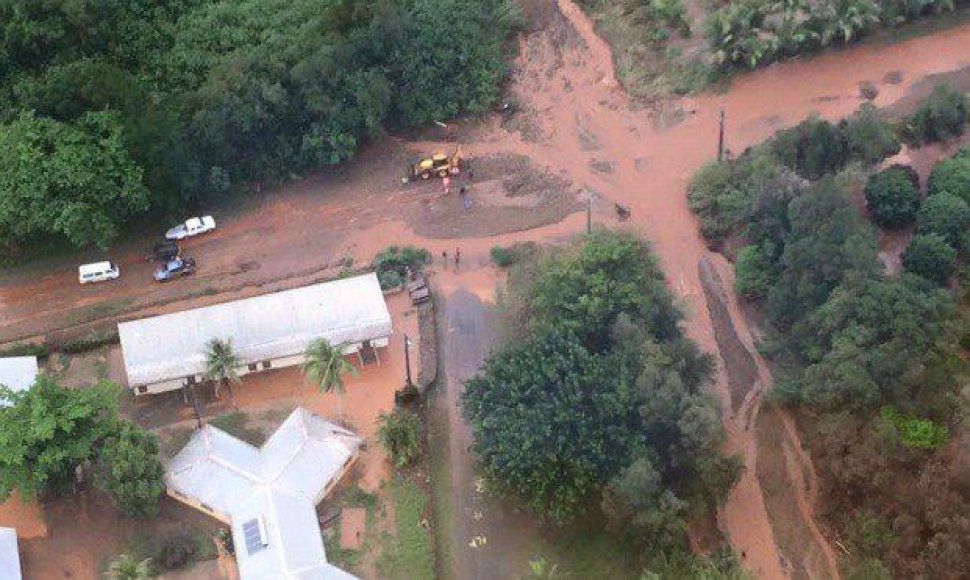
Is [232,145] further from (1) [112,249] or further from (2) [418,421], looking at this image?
(2) [418,421]

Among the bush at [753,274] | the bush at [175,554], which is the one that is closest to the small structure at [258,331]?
the bush at [175,554]

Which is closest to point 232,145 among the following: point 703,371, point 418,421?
point 418,421

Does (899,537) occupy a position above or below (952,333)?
below

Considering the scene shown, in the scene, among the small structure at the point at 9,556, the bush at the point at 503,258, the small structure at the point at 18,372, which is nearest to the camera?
the small structure at the point at 9,556

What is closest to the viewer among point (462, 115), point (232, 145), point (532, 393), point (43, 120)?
point (532, 393)

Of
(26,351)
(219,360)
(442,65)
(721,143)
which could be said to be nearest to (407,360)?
(219,360)

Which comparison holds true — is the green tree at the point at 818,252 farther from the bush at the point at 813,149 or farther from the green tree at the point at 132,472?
the green tree at the point at 132,472
